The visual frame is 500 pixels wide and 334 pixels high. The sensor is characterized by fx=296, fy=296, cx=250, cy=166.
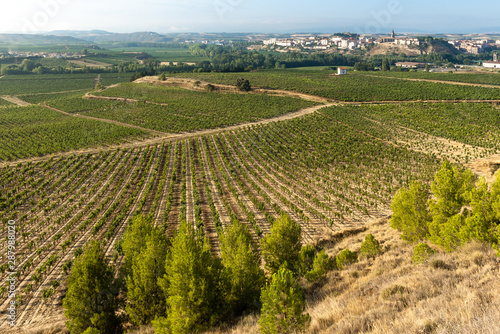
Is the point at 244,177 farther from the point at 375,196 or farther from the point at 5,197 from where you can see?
the point at 5,197

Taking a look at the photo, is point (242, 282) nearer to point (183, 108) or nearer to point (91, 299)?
point (91, 299)

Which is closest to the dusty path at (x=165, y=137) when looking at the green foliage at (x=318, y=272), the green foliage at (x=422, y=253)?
the green foliage at (x=318, y=272)

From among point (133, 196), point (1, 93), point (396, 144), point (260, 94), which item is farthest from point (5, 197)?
point (1, 93)

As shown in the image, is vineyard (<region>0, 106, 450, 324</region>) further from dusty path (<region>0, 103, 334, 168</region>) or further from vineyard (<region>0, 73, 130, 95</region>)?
vineyard (<region>0, 73, 130, 95</region>)

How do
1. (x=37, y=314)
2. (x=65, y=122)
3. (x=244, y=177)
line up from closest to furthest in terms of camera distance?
(x=37, y=314) < (x=244, y=177) < (x=65, y=122)

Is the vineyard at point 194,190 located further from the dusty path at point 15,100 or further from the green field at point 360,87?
the dusty path at point 15,100
